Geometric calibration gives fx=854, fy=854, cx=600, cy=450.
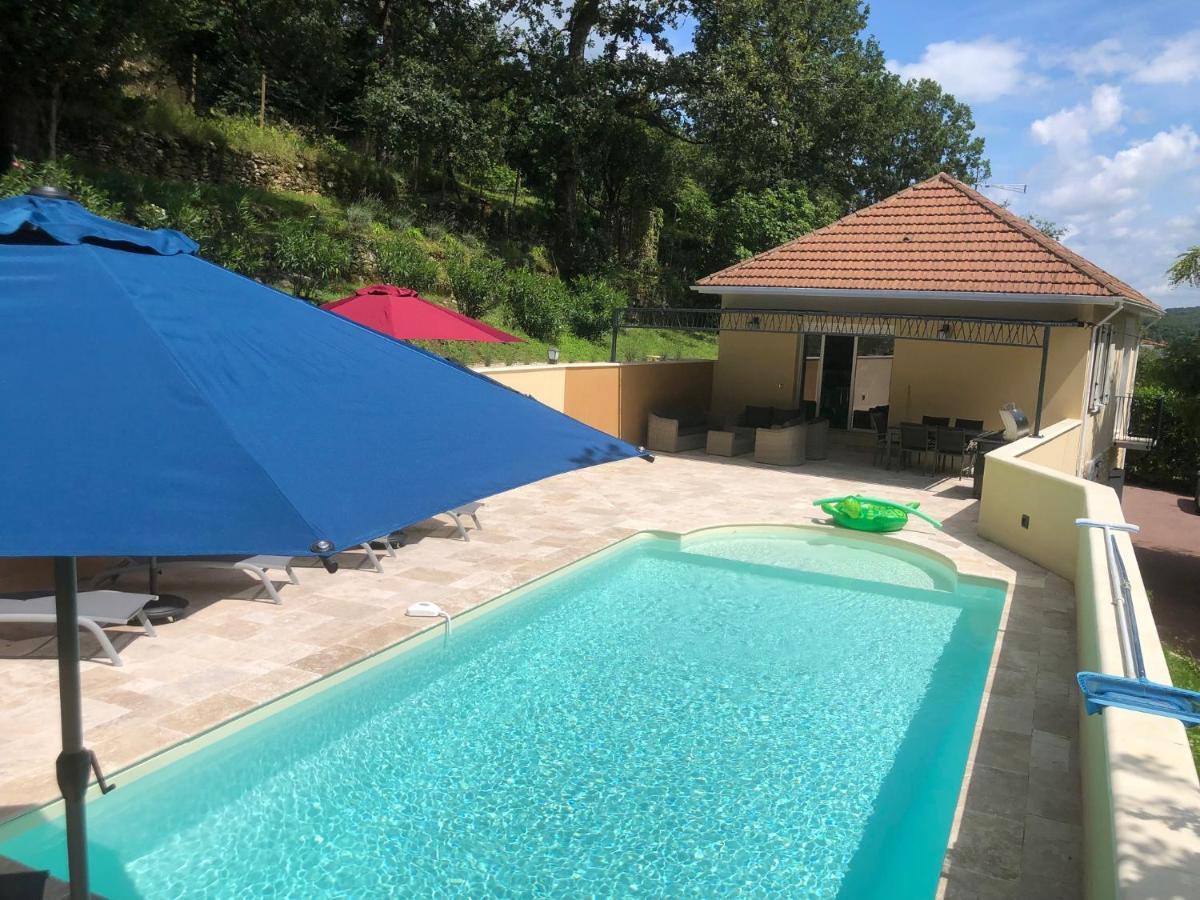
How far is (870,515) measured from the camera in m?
12.0

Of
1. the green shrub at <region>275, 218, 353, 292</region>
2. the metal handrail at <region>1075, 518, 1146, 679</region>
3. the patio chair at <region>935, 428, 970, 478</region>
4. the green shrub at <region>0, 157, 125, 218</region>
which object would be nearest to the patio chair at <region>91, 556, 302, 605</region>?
the metal handrail at <region>1075, 518, 1146, 679</region>

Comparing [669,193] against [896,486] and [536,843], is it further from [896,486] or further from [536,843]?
[536,843]

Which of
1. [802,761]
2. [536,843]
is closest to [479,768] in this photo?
[536,843]

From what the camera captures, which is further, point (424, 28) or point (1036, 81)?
point (424, 28)

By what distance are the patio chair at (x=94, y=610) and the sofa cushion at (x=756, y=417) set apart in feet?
44.8

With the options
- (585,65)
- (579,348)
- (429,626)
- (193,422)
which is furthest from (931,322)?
(585,65)

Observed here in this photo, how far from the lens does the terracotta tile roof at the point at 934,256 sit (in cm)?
1568

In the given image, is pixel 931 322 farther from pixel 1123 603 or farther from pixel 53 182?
pixel 53 182

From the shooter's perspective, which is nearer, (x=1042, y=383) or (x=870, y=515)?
(x=870, y=515)

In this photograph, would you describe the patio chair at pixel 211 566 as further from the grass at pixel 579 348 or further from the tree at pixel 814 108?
the tree at pixel 814 108

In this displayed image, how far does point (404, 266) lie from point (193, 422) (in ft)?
65.0

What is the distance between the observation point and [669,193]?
107ft

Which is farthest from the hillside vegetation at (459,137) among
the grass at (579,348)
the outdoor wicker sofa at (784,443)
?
the outdoor wicker sofa at (784,443)

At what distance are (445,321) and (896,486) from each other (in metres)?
8.61
